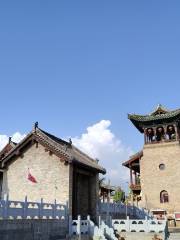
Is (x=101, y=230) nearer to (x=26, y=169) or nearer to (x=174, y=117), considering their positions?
(x=26, y=169)

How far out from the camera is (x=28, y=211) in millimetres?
16453

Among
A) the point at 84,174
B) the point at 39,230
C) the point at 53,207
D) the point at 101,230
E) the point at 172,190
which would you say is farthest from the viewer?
the point at 172,190

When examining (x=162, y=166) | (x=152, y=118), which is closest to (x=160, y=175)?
(x=162, y=166)

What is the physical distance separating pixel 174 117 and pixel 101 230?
20.9 metres

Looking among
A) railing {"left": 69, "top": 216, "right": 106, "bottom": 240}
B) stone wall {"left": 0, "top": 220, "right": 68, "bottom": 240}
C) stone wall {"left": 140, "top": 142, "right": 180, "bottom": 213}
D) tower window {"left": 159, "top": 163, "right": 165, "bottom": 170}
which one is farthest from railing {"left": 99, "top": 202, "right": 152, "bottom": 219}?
tower window {"left": 159, "top": 163, "right": 165, "bottom": 170}

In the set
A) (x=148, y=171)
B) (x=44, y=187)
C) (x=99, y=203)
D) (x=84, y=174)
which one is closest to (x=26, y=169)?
(x=44, y=187)

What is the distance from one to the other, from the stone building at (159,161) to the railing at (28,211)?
1824cm

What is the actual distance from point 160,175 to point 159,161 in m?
1.62

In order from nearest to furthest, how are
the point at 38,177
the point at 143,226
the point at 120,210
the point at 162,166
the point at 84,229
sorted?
the point at 84,229
the point at 143,226
the point at 38,177
the point at 120,210
the point at 162,166

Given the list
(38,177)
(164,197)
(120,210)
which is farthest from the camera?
(164,197)

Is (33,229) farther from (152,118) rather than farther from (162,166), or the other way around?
(152,118)

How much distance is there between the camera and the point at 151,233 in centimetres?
2106

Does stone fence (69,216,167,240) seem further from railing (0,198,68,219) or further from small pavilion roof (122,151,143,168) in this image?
small pavilion roof (122,151,143,168)

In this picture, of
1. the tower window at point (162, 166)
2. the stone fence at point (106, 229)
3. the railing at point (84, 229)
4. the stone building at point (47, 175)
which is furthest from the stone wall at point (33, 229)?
the tower window at point (162, 166)
